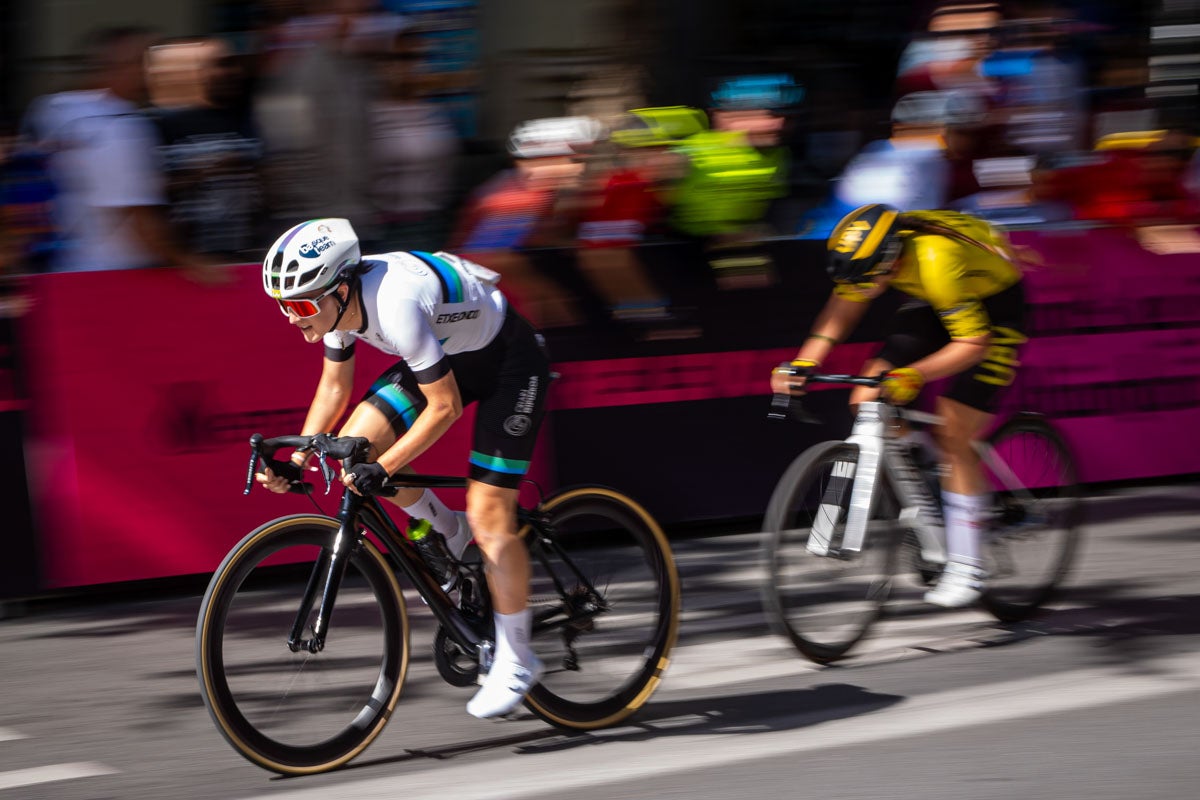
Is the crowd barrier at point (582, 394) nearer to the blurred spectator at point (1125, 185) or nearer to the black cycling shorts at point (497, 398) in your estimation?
the blurred spectator at point (1125, 185)

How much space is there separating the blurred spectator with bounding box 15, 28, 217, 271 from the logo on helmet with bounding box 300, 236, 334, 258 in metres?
2.75

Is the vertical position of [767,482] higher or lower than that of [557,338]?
lower

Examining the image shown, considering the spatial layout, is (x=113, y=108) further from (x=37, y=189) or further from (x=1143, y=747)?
(x=1143, y=747)

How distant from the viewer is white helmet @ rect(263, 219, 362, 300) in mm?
4586

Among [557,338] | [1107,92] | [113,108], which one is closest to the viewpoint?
[113,108]

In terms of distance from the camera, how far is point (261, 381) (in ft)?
23.8

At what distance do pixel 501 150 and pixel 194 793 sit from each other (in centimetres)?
526

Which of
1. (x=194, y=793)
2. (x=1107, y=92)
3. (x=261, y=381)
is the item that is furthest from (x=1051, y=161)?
(x=194, y=793)

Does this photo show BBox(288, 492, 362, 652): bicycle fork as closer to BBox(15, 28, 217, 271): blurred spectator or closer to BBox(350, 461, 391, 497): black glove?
BBox(350, 461, 391, 497): black glove

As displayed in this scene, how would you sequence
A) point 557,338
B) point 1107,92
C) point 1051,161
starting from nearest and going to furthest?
point 557,338 < point 1051,161 < point 1107,92

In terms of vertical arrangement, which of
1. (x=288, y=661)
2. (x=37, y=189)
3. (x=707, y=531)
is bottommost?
(x=707, y=531)

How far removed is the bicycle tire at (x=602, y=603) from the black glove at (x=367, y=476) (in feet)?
2.49

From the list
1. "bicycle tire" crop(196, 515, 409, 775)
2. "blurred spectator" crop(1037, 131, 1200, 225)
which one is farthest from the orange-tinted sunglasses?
"blurred spectator" crop(1037, 131, 1200, 225)

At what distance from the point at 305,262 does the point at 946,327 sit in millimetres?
2706
